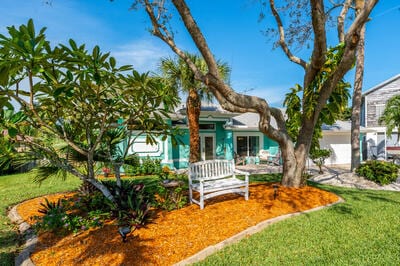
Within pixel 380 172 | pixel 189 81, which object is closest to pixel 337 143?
pixel 380 172

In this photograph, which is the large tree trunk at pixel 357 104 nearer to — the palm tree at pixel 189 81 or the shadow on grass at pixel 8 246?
the palm tree at pixel 189 81

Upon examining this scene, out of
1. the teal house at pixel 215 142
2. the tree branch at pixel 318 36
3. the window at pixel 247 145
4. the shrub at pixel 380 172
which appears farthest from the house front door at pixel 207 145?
the tree branch at pixel 318 36

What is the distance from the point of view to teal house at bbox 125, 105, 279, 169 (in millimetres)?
13516

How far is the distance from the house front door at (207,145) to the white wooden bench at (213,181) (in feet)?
28.7

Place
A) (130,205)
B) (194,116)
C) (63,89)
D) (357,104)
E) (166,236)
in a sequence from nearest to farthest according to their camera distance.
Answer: (63,89) < (166,236) < (130,205) < (357,104) < (194,116)

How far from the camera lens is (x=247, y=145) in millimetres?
17203

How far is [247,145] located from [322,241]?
13500 mm

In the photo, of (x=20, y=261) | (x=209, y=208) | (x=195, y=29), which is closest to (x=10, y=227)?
(x=20, y=261)

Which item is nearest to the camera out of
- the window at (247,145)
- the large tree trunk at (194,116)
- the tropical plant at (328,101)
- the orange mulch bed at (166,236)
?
the orange mulch bed at (166,236)

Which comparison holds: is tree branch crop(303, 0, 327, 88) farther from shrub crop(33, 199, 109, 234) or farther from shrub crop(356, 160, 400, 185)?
shrub crop(33, 199, 109, 234)

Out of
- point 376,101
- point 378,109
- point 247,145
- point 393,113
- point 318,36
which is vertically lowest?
point 247,145

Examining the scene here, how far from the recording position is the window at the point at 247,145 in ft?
55.6

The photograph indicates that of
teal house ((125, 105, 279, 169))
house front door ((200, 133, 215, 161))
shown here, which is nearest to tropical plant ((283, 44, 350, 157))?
teal house ((125, 105, 279, 169))

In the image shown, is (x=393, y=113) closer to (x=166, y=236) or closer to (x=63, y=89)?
(x=166, y=236)
